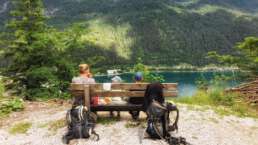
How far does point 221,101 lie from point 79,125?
21.8 feet

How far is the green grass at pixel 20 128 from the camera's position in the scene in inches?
422

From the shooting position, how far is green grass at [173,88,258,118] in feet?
42.4

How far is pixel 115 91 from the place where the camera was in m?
10.0

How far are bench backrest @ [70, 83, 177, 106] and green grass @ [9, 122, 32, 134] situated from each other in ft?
6.98

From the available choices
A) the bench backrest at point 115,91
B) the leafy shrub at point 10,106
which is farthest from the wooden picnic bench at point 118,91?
the leafy shrub at point 10,106

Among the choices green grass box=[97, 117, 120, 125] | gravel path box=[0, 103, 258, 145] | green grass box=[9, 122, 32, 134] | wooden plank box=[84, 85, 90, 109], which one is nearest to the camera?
gravel path box=[0, 103, 258, 145]

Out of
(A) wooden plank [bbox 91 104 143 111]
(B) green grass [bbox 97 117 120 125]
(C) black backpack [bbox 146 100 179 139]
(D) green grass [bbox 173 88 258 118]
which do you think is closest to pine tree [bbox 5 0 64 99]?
(B) green grass [bbox 97 117 120 125]

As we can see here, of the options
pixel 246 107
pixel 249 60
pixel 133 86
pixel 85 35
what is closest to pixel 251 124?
pixel 246 107

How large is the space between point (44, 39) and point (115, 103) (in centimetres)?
713

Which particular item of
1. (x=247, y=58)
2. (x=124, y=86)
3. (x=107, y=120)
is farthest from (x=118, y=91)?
(x=247, y=58)

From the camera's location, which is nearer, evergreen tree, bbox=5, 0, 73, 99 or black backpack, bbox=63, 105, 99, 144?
black backpack, bbox=63, 105, 99, 144

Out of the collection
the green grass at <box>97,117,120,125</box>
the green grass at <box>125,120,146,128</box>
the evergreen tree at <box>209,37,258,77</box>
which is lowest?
the green grass at <box>125,120,146,128</box>

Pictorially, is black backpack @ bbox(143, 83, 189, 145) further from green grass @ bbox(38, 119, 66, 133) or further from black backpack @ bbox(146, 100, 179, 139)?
green grass @ bbox(38, 119, 66, 133)

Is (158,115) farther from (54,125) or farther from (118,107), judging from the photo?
(54,125)
